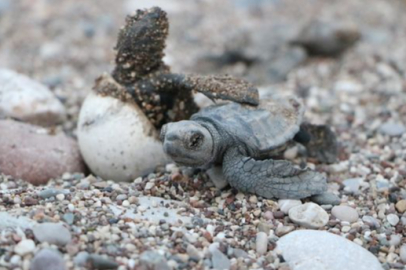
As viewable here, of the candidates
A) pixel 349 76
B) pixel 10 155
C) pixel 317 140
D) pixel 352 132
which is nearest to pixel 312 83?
pixel 349 76

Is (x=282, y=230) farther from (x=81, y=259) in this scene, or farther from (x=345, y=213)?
(x=81, y=259)

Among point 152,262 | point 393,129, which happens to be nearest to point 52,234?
point 152,262

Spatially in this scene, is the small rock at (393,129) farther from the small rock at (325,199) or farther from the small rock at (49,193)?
the small rock at (49,193)

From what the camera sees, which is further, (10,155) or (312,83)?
(312,83)

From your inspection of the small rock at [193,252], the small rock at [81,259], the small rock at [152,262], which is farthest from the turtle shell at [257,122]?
the small rock at [81,259]

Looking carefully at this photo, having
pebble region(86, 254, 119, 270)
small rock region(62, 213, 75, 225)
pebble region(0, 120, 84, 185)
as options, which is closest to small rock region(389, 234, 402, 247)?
pebble region(86, 254, 119, 270)

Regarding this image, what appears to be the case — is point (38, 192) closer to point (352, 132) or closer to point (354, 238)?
point (354, 238)

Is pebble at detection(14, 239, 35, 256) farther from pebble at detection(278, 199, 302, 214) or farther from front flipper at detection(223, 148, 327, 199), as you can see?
pebble at detection(278, 199, 302, 214)
